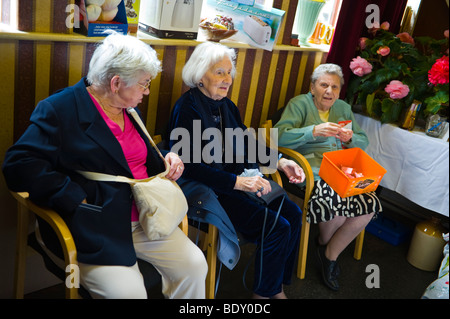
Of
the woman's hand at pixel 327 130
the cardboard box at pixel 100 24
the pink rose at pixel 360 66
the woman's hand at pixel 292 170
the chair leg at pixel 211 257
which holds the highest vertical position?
the cardboard box at pixel 100 24

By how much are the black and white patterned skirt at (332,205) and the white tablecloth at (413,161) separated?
39 centimetres

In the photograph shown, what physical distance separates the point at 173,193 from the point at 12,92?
0.79m

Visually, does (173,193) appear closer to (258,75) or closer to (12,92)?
(12,92)

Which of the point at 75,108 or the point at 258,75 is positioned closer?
the point at 75,108

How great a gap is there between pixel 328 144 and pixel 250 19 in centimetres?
92

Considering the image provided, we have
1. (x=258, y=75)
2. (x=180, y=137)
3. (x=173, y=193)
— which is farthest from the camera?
(x=258, y=75)

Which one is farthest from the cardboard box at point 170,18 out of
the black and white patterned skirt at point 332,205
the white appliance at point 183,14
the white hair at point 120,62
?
the black and white patterned skirt at point 332,205

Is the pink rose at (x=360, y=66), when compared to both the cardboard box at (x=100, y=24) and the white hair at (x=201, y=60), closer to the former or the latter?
the white hair at (x=201, y=60)

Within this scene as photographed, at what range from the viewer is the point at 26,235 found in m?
1.86

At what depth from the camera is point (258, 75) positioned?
117 inches

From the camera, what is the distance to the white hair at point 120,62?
1.84m

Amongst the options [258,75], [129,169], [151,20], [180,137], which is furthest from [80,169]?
[258,75]

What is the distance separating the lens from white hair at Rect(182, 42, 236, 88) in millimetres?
2342

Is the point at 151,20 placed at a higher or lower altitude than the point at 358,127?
higher
